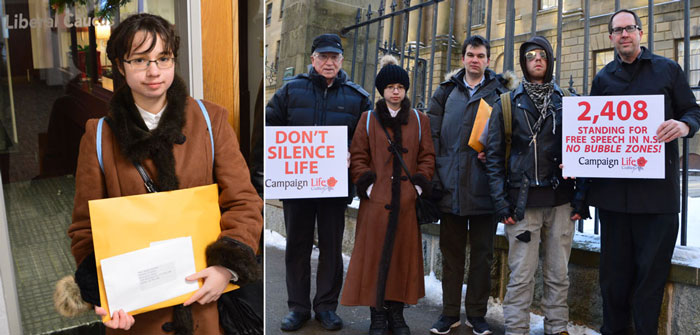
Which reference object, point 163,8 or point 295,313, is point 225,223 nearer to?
point 163,8

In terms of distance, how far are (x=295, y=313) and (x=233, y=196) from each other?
238 centimetres

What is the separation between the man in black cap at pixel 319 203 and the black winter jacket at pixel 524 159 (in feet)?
3.57

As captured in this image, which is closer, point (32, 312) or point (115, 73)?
point (115, 73)

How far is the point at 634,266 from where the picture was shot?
3.84 m

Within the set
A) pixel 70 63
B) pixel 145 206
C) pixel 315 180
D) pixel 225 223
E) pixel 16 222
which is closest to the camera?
pixel 145 206

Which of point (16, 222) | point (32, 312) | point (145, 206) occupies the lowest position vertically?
point (32, 312)

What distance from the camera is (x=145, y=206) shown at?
210 centimetres

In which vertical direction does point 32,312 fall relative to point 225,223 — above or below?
below

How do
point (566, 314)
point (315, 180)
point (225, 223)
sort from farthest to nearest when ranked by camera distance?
point (315, 180) → point (566, 314) → point (225, 223)

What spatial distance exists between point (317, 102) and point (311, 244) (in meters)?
1.09

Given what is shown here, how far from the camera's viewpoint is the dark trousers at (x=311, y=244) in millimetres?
4422

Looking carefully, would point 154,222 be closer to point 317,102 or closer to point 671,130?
point 317,102

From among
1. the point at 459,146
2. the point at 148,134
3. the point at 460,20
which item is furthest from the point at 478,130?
the point at 460,20

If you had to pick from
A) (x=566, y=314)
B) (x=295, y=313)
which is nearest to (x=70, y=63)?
(x=295, y=313)
